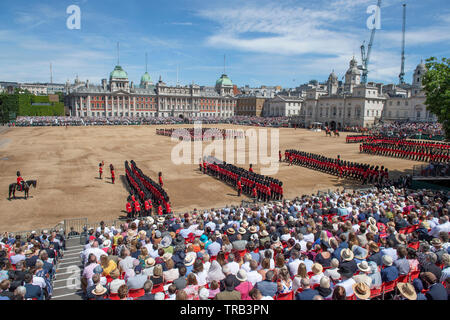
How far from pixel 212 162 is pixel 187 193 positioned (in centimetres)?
592

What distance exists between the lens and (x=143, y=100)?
100 metres

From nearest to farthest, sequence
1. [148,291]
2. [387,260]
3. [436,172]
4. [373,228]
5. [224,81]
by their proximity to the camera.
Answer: [148,291] < [387,260] < [373,228] < [436,172] < [224,81]

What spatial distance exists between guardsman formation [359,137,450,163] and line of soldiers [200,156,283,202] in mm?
18685

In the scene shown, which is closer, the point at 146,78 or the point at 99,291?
the point at 99,291

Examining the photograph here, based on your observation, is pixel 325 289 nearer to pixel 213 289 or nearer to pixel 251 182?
pixel 213 289

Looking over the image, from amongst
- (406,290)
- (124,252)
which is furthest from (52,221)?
(406,290)

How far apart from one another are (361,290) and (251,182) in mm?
13270

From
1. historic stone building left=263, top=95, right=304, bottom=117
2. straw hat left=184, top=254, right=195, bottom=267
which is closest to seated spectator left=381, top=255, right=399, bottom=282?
straw hat left=184, top=254, right=195, bottom=267

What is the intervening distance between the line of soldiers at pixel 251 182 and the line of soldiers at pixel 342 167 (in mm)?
7351

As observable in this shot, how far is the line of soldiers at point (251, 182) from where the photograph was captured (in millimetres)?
17234

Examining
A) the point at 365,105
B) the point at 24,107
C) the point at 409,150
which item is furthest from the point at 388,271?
the point at 24,107

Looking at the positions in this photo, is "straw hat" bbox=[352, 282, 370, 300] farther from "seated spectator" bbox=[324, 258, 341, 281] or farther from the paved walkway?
the paved walkway

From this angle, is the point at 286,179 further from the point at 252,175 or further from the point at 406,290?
the point at 406,290

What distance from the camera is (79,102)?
9281cm
